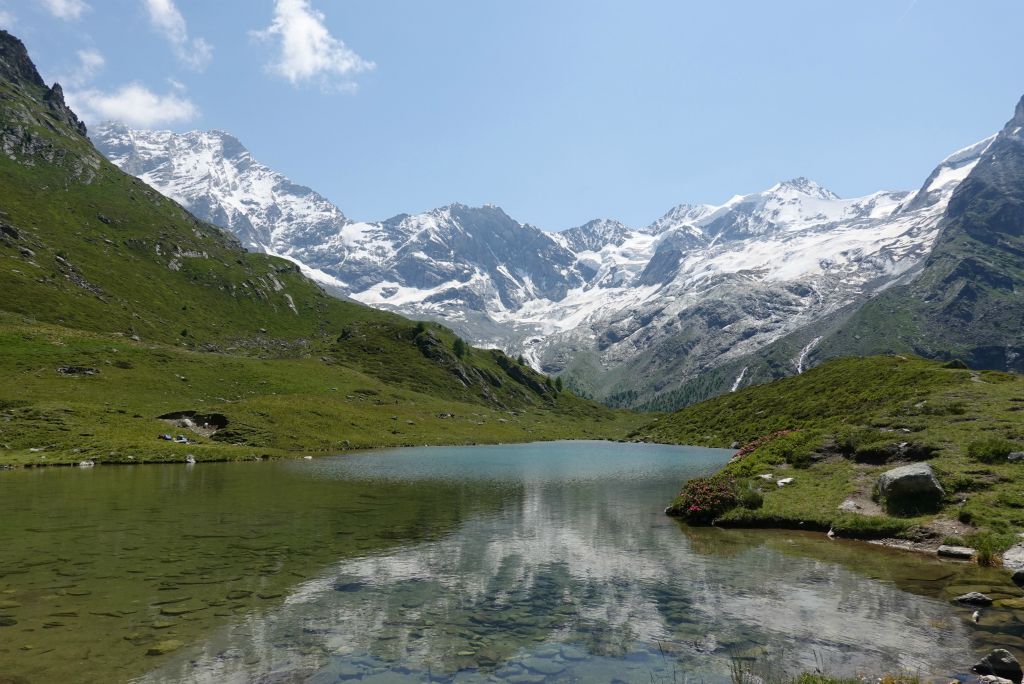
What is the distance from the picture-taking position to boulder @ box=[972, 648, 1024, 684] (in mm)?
14570

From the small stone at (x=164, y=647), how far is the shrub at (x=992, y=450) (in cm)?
4380

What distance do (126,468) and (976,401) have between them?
84.3 meters

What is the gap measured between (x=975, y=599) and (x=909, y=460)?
22.5 meters

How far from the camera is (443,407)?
172 m

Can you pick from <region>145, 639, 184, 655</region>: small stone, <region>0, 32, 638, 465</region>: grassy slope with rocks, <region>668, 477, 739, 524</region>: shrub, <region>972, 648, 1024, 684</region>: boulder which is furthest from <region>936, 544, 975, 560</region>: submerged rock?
<region>0, 32, 638, 465</region>: grassy slope with rocks

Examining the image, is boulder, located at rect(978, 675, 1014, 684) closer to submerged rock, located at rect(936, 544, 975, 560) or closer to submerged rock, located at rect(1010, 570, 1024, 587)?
submerged rock, located at rect(1010, 570, 1024, 587)

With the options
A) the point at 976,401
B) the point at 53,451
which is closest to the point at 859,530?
the point at 976,401

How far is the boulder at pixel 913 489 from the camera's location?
3294cm

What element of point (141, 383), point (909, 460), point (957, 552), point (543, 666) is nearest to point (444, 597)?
point (543, 666)

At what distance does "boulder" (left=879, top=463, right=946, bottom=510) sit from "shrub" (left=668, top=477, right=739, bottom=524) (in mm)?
9236

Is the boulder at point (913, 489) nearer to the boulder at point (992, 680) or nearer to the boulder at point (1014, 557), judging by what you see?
the boulder at point (1014, 557)

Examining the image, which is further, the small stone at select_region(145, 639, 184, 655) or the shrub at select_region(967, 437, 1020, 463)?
the shrub at select_region(967, 437, 1020, 463)

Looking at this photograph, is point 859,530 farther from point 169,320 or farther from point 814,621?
point 169,320

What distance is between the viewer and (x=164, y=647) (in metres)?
16.5
